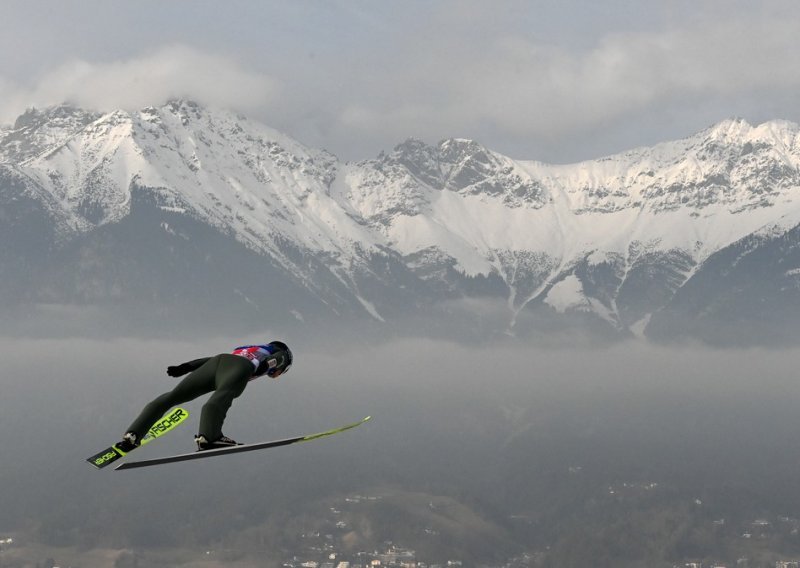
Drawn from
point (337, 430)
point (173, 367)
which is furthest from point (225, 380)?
point (337, 430)

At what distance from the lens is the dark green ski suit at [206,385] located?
22109 millimetres

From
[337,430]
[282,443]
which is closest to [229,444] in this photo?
[282,443]

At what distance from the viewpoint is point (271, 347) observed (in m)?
23.5

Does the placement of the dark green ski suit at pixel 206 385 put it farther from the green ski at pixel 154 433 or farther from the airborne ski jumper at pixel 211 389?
the green ski at pixel 154 433

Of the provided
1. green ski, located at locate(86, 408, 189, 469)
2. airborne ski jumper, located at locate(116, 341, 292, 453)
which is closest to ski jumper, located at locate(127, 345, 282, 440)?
airborne ski jumper, located at locate(116, 341, 292, 453)

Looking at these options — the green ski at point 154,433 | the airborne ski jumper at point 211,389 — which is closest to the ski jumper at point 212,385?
the airborne ski jumper at point 211,389

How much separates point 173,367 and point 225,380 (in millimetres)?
996

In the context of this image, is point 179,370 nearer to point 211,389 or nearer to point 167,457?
point 211,389

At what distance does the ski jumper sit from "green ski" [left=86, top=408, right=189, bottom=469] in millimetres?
403

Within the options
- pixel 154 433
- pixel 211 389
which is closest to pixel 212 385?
pixel 211 389

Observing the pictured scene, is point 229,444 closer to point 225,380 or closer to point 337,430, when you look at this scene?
point 225,380

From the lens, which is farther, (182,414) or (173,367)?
(182,414)

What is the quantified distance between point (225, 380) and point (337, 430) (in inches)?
142

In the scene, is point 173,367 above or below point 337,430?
above
